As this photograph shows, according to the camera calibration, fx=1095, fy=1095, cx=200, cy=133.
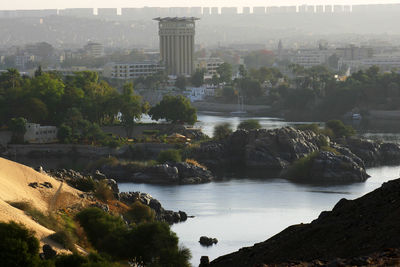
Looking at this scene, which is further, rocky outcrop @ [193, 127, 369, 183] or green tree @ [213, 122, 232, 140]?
green tree @ [213, 122, 232, 140]

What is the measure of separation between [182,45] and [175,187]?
46.5m

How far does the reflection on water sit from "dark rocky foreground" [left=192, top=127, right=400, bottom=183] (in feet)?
6.00

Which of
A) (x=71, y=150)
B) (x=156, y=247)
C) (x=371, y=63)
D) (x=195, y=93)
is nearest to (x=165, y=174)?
(x=71, y=150)

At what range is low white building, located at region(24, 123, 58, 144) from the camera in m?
36.1

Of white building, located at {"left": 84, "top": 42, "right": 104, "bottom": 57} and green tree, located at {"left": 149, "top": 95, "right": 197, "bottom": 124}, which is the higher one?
green tree, located at {"left": 149, "top": 95, "right": 197, "bottom": 124}

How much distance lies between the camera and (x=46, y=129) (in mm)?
36688

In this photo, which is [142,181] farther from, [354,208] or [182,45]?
[182,45]

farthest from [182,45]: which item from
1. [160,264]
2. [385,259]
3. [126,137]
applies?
[385,259]

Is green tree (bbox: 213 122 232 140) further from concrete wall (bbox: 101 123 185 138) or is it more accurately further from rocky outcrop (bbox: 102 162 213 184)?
rocky outcrop (bbox: 102 162 213 184)

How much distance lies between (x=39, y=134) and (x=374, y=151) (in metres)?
11.2

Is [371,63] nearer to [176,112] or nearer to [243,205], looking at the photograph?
[176,112]

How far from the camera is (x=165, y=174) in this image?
94.0 feet

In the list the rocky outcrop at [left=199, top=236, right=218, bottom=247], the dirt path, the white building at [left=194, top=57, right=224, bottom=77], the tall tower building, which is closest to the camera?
the dirt path

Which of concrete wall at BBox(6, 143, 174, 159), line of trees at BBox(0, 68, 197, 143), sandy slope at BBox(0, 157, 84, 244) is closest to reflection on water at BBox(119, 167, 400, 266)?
sandy slope at BBox(0, 157, 84, 244)
